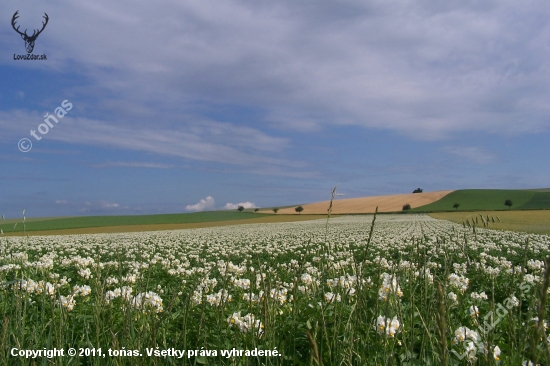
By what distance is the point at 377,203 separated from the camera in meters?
83.1

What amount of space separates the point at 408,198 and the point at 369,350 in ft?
309

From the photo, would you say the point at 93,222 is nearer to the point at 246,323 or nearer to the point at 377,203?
the point at 377,203

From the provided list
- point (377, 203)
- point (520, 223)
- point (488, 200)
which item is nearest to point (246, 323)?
point (520, 223)

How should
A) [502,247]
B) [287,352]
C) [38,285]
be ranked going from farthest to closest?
[502,247] → [38,285] → [287,352]

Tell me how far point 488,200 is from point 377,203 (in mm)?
25767

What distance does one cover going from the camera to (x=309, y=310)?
4.09 m

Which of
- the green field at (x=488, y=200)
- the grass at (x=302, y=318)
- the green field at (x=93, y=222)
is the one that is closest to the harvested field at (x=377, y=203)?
the green field at (x=488, y=200)

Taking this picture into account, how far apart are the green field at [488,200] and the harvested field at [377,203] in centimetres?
302

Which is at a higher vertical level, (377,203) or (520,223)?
(377,203)

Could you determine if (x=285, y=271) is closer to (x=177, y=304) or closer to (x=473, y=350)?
(x=177, y=304)

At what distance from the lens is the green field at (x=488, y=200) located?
7756 cm

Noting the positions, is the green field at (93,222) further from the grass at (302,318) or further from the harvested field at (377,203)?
the grass at (302,318)

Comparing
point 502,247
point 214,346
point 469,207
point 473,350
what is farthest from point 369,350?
point 469,207

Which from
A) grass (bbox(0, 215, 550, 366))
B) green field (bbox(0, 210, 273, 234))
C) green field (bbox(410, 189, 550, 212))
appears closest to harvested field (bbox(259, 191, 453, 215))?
green field (bbox(410, 189, 550, 212))
